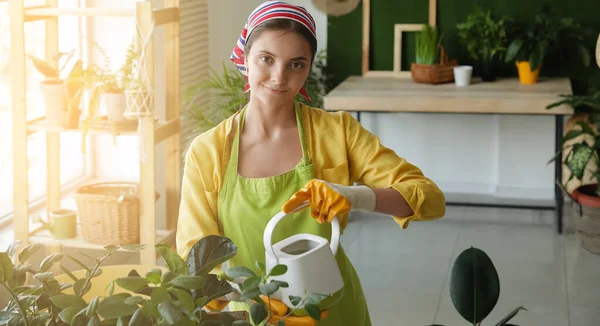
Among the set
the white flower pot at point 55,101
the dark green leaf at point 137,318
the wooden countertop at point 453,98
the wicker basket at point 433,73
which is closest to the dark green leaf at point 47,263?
the dark green leaf at point 137,318

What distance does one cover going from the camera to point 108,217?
134 inches

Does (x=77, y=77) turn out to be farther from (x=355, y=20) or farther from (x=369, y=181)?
(x=355, y=20)

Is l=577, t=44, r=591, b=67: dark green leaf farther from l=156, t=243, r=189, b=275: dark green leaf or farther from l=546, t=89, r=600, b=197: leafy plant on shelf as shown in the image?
l=156, t=243, r=189, b=275: dark green leaf

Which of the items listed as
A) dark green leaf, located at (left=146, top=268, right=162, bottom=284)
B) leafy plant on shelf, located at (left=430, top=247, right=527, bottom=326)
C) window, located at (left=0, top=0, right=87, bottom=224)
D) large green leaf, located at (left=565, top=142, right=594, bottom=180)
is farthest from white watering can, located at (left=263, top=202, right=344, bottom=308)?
large green leaf, located at (left=565, top=142, right=594, bottom=180)

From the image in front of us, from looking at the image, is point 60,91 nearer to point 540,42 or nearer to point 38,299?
point 38,299

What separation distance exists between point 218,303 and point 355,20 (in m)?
3.88

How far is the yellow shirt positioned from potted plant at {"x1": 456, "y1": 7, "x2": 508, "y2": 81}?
10.7ft

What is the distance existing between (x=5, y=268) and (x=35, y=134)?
303cm

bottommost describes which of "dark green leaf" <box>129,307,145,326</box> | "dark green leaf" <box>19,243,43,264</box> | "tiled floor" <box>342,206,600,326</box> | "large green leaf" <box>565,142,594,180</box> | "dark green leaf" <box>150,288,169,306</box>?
"tiled floor" <box>342,206,600,326</box>

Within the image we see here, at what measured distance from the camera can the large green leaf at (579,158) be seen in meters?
4.23

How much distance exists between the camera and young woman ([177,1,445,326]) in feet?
5.51

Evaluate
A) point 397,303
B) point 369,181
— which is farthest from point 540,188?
point 369,181

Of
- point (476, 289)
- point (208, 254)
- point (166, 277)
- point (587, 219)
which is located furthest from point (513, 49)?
point (166, 277)

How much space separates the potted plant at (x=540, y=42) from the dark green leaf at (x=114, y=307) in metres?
4.20
